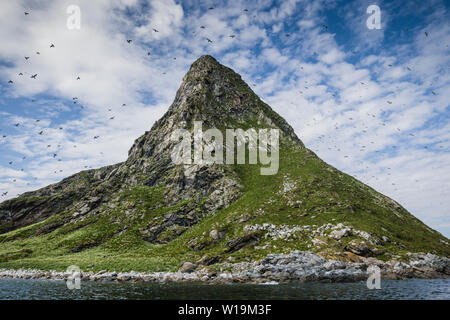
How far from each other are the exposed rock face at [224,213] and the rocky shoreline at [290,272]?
1.67 ft

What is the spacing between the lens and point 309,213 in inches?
3647

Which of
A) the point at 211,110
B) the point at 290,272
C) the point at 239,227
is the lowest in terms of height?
the point at 290,272

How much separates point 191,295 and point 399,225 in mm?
86884

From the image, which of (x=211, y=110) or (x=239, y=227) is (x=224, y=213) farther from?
(x=211, y=110)

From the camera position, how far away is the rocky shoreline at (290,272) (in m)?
53.0

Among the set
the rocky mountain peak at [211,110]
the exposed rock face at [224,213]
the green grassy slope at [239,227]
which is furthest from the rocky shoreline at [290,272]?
the rocky mountain peak at [211,110]

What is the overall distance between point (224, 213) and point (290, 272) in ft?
172

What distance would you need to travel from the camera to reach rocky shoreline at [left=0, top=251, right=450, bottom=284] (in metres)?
53.0

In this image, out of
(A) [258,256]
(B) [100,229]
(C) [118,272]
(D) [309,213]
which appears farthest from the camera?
(B) [100,229]

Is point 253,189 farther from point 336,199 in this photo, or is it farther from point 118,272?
point 118,272

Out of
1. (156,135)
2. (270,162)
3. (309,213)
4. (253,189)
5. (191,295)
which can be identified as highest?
(156,135)

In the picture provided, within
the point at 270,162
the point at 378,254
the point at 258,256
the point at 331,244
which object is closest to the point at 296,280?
the point at 258,256

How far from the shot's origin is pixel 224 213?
345 ft

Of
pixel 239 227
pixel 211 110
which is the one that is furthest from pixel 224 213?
pixel 211 110
